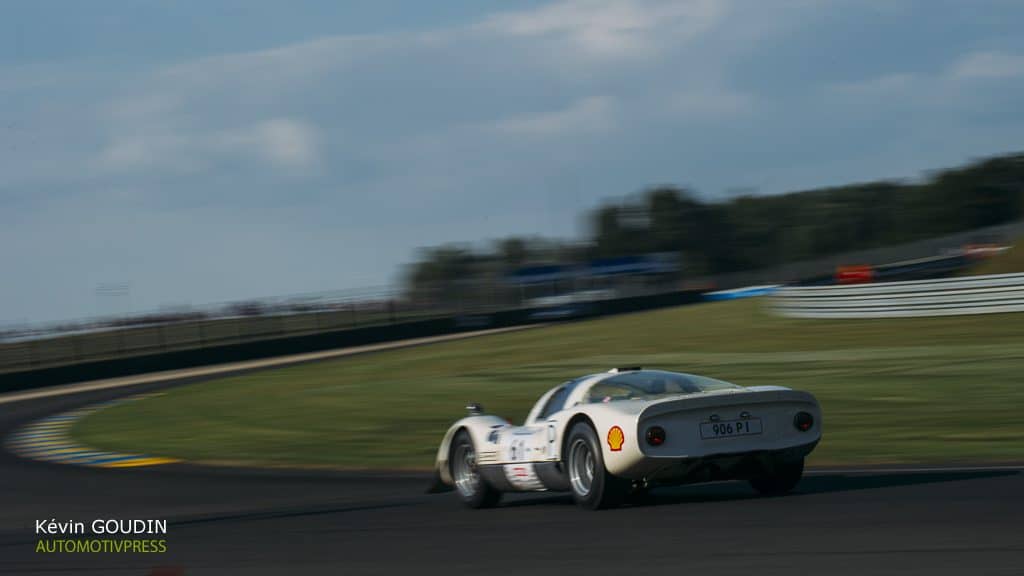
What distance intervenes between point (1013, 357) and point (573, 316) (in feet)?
95.9

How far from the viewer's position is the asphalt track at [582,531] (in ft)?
21.5

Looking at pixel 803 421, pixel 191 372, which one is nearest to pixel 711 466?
pixel 803 421

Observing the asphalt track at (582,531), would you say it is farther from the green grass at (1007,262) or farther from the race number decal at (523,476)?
the green grass at (1007,262)

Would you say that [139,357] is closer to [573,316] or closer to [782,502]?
[573,316]

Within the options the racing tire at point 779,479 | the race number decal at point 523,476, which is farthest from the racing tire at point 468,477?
the racing tire at point 779,479

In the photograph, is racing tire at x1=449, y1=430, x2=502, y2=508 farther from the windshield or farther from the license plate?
the license plate

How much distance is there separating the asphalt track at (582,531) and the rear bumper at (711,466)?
0.73 ft

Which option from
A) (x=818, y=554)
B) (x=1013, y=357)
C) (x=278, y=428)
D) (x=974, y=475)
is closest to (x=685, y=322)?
(x=1013, y=357)

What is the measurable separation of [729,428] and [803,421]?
0.58m

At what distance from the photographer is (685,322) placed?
34312 mm

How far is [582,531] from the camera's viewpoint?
7.93 meters

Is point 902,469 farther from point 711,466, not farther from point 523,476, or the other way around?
point 523,476

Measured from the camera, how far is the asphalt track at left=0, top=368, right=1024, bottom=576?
6.54m

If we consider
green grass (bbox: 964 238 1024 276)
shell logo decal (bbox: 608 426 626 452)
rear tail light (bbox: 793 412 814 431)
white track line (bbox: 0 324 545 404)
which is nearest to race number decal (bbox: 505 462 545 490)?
shell logo decal (bbox: 608 426 626 452)
